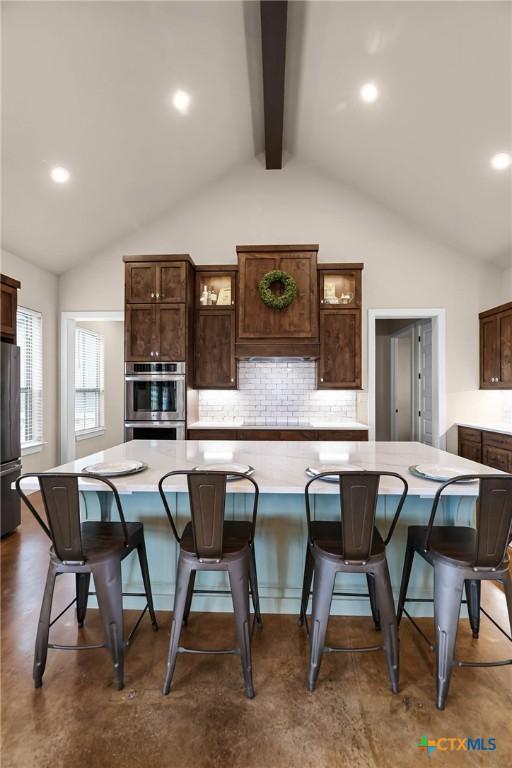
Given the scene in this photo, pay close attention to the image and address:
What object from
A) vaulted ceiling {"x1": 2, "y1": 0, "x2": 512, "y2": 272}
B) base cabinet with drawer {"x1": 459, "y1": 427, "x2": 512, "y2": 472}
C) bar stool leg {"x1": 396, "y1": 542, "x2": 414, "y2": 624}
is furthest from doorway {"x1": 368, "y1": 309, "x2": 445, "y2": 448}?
bar stool leg {"x1": 396, "y1": 542, "x2": 414, "y2": 624}

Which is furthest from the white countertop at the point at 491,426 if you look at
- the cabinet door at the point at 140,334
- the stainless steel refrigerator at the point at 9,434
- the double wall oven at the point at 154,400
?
the stainless steel refrigerator at the point at 9,434

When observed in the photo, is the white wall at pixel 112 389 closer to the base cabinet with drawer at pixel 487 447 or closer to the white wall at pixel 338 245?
→ the white wall at pixel 338 245

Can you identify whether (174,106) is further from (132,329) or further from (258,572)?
(258,572)

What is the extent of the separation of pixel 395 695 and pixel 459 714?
0.24 m

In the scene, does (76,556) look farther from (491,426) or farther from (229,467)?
(491,426)

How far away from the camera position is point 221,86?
3619 mm

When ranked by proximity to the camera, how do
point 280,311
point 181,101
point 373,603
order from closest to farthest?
point 373,603 < point 181,101 < point 280,311

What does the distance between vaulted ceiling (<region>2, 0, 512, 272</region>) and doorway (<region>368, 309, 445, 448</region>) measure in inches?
46.0

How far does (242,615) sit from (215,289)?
3675mm

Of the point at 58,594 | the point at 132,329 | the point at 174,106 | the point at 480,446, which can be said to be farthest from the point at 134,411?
the point at 480,446

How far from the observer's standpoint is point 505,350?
424 cm

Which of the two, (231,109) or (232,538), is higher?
(231,109)

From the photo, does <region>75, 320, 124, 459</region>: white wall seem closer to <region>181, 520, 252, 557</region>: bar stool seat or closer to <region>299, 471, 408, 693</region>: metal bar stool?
<region>181, 520, 252, 557</region>: bar stool seat

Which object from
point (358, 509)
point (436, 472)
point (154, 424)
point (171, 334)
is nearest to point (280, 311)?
point (171, 334)
